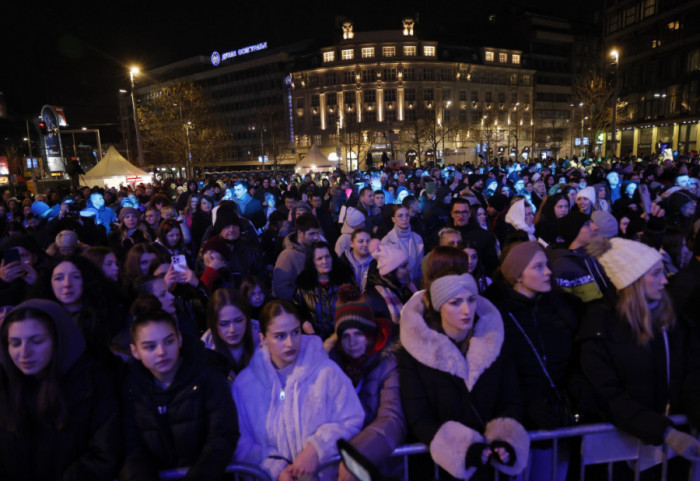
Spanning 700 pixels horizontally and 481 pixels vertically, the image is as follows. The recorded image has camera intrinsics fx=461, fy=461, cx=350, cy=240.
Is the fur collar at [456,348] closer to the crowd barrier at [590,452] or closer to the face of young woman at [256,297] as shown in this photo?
the crowd barrier at [590,452]

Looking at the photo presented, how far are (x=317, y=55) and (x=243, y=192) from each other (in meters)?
69.7

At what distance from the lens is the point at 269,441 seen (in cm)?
269

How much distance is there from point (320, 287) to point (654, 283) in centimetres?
277

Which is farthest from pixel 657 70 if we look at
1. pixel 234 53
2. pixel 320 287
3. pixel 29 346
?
pixel 234 53

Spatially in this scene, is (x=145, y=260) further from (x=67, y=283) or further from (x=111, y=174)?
(x=111, y=174)

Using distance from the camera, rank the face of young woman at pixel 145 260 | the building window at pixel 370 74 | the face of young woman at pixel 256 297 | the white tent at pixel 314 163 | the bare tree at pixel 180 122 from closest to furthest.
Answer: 1. the face of young woman at pixel 256 297
2. the face of young woman at pixel 145 260
3. the white tent at pixel 314 163
4. the bare tree at pixel 180 122
5. the building window at pixel 370 74

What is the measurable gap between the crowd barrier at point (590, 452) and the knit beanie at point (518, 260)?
3.19ft

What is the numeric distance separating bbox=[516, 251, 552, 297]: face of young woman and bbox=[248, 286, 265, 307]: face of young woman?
8.18ft

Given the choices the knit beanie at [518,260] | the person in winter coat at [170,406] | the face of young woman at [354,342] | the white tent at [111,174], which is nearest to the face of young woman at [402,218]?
the knit beanie at [518,260]

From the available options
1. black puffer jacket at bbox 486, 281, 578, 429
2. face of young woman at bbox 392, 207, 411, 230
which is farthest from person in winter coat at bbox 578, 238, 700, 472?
face of young woman at bbox 392, 207, 411, 230

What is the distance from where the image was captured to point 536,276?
295 cm

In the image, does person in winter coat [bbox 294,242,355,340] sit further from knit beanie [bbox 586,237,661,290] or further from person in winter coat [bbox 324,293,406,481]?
knit beanie [bbox 586,237,661,290]

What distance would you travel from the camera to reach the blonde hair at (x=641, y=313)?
2.59 m

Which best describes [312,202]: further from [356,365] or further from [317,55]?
[317,55]
